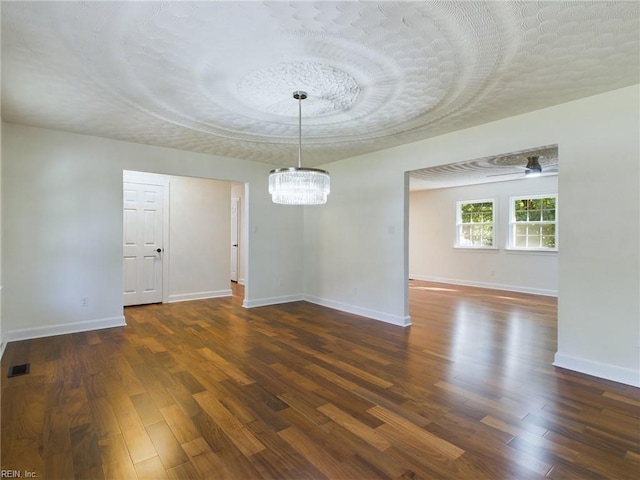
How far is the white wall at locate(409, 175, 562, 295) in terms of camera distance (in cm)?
707

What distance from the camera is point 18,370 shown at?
299cm

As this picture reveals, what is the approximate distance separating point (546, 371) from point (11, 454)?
3.97 metres

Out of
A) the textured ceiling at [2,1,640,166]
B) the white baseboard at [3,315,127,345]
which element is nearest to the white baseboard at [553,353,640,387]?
the textured ceiling at [2,1,640,166]

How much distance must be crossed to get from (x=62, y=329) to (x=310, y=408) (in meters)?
3.54

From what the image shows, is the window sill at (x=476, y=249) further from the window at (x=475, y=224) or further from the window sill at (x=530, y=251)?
the window sill at (x=530, y=251)

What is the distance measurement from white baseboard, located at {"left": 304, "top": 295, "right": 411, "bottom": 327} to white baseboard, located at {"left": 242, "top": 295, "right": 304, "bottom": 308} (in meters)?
0.19

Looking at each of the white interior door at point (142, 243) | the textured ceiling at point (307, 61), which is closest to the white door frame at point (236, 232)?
the white interior door at point (142, 243)

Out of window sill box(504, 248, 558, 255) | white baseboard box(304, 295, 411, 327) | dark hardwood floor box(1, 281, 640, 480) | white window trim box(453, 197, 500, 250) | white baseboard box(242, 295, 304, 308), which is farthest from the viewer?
white window trim box(453, 197, 500, 250)

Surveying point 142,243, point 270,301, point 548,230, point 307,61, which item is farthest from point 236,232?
point 548,230

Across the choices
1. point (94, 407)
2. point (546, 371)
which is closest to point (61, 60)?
point (94, 407)

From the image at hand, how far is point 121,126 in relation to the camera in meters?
3.81

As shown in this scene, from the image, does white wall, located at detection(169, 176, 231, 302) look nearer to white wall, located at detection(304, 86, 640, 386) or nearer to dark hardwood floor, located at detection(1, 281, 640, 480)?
dark hardwood floor, located at detection(1, 281, 640, 480)

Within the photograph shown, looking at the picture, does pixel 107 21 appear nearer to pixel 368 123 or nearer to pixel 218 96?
pixel 218 96

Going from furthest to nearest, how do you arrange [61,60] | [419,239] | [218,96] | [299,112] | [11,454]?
[419,239], [299,112], [218,96], [61,60], [11,454]
